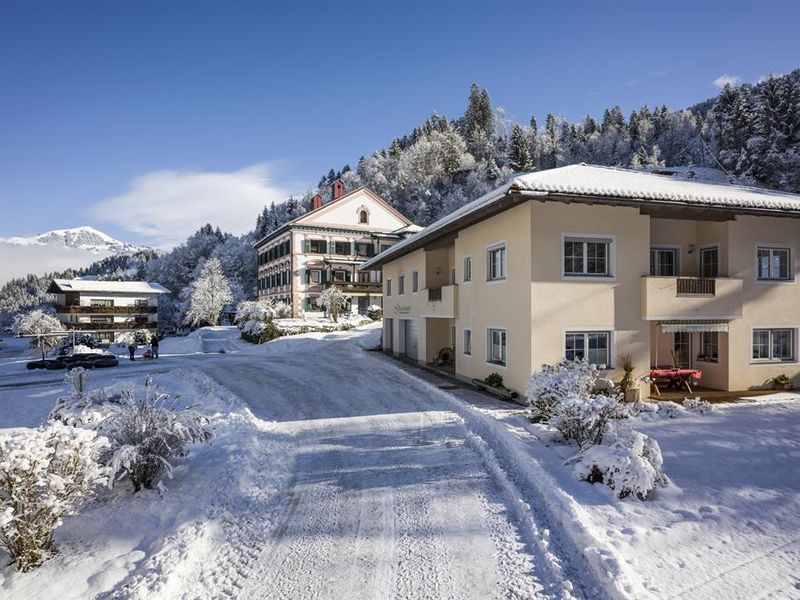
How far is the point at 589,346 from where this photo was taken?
14.0 meters

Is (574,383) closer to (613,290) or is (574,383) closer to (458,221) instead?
(613,290)

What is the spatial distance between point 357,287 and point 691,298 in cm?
3537

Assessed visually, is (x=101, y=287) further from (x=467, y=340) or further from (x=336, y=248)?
(x=467, y=340)

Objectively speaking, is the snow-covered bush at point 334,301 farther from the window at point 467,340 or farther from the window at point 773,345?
the window at point 773,345

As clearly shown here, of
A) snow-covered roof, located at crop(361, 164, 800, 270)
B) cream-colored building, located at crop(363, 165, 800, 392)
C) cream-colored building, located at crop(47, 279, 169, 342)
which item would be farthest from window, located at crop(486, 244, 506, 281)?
cream-colored building, located at crop(47, 279, 169, 342)

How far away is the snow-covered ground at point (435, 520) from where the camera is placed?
16.5 feet

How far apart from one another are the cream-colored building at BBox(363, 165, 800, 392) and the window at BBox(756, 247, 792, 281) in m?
0.04

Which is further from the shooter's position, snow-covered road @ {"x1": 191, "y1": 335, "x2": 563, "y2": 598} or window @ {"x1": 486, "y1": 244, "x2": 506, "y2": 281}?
window @ {"x1": 486, "y1": 244, "x2": 506, "y2": 281}

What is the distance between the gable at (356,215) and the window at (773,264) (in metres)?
37.1

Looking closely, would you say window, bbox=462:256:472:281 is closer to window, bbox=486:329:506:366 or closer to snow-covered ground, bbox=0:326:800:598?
window, bbox=486:329:506:366

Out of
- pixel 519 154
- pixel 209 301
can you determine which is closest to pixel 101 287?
pixel 209 301

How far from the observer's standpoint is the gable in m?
49.0

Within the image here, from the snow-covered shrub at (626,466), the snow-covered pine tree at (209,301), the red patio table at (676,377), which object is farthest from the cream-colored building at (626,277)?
the snow-covered pine tree at (209,301)

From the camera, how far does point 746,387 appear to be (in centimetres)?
1562
